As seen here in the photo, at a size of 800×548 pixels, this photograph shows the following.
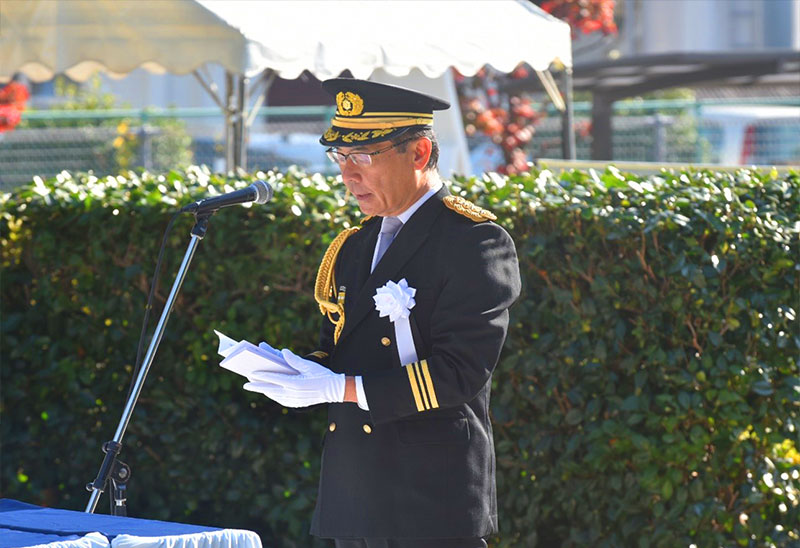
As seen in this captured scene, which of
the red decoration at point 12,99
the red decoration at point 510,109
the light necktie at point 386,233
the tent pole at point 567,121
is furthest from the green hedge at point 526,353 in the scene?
the red decoration at point 12,99

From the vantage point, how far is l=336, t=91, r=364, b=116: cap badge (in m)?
3.27

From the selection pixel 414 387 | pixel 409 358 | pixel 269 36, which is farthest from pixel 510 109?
pixel 414 387

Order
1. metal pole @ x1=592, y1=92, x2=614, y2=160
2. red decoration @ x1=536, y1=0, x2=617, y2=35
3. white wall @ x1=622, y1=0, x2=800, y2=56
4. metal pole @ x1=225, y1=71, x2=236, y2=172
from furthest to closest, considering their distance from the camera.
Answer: white wall @ x1=622, y1=0, x2=800, y2=56 < red decoration @ x1=536, y1=0, x2=617, y2=35 < metal pole @ x1=592, y1=92, x2=614, y2=160 < metal pole @ x1=225, y1=71, x2=236, y2=172

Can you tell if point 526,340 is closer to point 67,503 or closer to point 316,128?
point 67,503

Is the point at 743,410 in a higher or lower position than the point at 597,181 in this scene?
lower

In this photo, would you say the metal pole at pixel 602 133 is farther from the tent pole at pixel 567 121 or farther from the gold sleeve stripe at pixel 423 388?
the gold sleeve stripe at pixel 423 388

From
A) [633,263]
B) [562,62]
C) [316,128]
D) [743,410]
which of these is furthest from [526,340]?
[316,128]

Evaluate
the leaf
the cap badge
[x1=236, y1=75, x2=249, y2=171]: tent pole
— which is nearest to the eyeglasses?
the cap badge

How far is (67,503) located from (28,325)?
80 cm

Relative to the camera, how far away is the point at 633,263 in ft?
15.7

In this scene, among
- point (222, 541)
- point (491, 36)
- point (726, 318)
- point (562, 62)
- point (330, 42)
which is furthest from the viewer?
point (562, 62)

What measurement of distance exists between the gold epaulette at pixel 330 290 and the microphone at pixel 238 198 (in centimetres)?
23

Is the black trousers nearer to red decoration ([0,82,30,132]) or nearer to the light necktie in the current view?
the light necktie

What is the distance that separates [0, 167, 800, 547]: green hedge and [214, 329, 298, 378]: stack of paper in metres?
1.91
